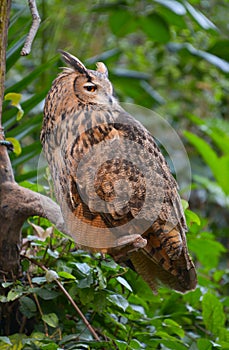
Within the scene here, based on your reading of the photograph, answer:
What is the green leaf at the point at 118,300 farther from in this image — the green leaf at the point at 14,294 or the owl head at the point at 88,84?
the owl head at the point at 88,84

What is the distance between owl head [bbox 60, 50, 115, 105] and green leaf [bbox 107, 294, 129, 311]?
50cm

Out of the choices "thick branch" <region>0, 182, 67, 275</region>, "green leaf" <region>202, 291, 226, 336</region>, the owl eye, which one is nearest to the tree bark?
"thick branch" <region>0, 182, 67, 275</region>

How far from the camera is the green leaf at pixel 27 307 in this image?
1.76 m

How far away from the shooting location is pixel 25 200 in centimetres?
171

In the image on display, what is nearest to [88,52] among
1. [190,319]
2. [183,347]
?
[190,319]

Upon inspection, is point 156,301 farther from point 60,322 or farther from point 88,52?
point 88,52

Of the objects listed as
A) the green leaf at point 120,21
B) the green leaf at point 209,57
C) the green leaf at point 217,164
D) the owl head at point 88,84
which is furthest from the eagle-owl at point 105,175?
the green leaf at point 120,21

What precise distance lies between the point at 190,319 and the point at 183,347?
1.18ft

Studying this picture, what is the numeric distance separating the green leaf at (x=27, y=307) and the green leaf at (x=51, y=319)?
56 millimetres

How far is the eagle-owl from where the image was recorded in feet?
5.49

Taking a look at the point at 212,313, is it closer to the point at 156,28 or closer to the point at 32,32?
the point at 32,32

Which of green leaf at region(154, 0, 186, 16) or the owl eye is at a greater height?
the owl eye

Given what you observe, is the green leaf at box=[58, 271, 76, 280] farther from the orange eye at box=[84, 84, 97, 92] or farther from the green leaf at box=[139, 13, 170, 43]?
the green leaf at box=[139, 13, 170, 43]

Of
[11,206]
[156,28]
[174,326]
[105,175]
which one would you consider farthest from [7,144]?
[156,28]
